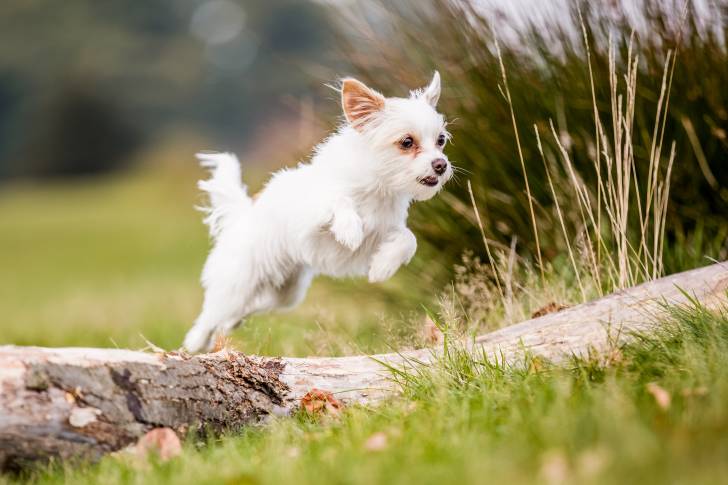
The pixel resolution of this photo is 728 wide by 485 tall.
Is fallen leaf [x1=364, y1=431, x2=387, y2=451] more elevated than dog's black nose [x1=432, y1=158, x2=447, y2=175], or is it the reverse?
dog's black nose [x1=432, y1=158, x2=447, y2=175]

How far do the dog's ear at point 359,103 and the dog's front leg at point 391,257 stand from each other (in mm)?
528

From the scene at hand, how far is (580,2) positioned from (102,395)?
10.7 ft

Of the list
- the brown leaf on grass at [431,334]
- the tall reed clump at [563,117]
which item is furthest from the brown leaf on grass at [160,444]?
the tall reed clump at [563,117]

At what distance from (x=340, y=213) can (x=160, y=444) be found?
4.00ft

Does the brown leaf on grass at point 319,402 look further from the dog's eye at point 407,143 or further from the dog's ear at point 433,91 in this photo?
the dog's ear at point 433,91

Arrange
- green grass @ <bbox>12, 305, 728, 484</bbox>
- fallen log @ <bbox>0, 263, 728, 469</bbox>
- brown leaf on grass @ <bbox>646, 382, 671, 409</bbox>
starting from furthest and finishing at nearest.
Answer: fallen log @ <bbox>0, 263, 728, 469</bbox> → brown leaf on grass @ <bbox>646, 382, 671, 409</bbox> → green grass @ <bbox>12, 305, 728, 484</bbox>

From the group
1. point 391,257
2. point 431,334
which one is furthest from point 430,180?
point 431,334

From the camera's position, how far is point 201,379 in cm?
307

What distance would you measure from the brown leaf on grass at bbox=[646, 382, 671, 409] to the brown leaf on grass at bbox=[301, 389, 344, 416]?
110cm

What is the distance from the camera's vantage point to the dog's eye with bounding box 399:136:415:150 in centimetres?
362

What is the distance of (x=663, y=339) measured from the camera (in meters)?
3.09

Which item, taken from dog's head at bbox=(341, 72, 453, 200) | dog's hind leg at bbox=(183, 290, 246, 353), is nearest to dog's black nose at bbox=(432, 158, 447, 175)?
dog's head at bbox=(341, 72, 453, 200)

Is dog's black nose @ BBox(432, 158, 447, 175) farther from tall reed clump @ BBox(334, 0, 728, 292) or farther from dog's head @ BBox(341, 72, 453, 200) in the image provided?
tall reed clump @ BBox(334, 0, 728, 292)

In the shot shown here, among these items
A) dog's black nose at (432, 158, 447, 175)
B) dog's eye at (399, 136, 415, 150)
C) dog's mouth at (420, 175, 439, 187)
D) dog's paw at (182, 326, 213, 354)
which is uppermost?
dog's eye at (399, 136, 415, 150)
